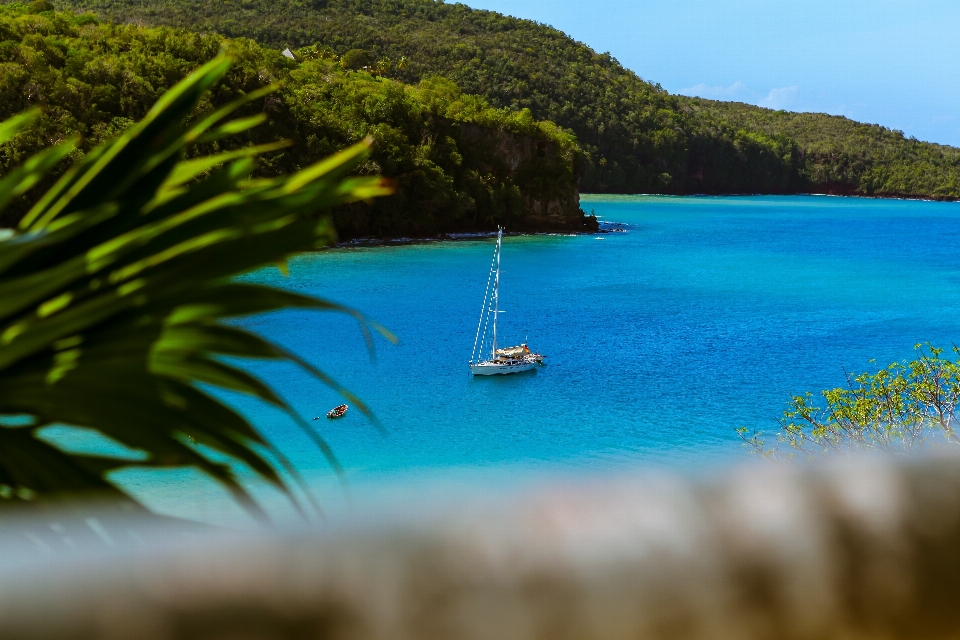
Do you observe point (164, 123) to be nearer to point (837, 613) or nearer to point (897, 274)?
point (837, 613)

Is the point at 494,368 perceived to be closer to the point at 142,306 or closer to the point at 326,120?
the point at 142,306

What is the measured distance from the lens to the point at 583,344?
24328 millimetres

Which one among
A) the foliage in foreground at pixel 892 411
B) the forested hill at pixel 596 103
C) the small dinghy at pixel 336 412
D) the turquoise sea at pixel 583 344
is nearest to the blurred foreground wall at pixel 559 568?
the turquoise sea at pixel 583 344

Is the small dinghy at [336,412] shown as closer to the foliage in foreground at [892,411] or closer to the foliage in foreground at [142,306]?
the foliage in foreground at [892,411]

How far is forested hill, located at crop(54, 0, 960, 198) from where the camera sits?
82438 millimetres

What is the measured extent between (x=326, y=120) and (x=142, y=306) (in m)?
48.3

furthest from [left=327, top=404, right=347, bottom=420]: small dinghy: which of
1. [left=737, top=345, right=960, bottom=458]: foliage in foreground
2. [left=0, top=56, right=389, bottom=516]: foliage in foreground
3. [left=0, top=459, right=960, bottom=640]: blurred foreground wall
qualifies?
[left=0, top=459, right=960, bottom=640]: blurred foreground wall

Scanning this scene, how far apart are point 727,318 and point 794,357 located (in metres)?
5.54

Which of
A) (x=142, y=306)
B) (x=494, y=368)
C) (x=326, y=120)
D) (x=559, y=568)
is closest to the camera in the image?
(x=559, y=568)

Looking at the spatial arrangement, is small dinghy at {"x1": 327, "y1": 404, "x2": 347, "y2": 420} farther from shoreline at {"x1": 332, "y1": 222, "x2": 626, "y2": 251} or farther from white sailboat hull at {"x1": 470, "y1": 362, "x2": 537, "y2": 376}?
shoreline at {"x1": 332, "y1": 222, "x2": 626, "y2": 251}

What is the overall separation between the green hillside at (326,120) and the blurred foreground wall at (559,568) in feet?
120

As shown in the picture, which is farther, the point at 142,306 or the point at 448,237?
the point at 448,237

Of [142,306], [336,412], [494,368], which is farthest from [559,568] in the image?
[494,368]

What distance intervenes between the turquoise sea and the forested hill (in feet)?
132
